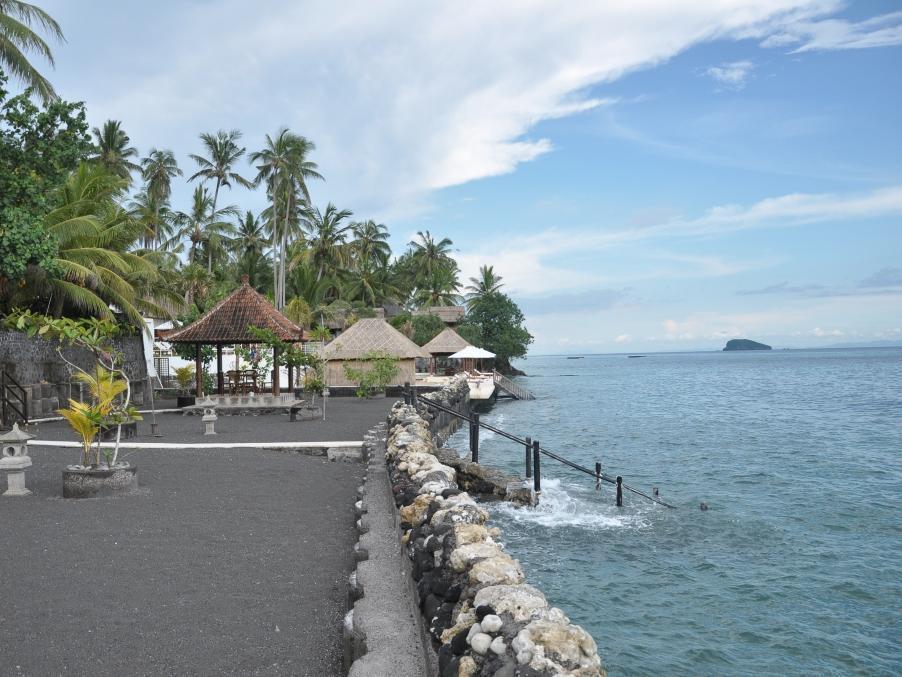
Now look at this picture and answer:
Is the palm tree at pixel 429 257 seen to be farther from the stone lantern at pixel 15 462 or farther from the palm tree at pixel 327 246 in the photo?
the stone lantern at pixel 15 462

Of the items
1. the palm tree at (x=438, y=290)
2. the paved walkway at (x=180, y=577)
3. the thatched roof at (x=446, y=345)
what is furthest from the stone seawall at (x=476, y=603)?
the palm tree at (x=438, y=290)

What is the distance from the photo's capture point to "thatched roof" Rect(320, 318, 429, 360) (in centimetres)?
3738

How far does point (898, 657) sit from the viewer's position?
8.99 metres

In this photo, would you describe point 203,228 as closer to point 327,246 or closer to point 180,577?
point 327,246

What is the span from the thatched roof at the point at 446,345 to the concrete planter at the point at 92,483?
39.3 metres

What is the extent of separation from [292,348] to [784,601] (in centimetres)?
1804

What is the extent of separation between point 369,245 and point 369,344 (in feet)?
87.5

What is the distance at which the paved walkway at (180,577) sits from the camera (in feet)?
16.0

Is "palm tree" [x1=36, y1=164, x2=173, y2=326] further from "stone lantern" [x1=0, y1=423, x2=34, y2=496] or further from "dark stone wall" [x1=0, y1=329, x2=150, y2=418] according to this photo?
"stone lantern" [x1=0, y1=423, x2=34, y2=496]

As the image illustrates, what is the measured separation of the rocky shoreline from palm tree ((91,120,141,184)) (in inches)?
1705

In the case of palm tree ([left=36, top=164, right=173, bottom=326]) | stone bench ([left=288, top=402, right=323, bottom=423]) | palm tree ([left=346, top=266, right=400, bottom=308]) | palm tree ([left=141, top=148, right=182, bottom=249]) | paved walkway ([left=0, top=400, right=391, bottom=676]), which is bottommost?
paved walkway ([left=0, top=400, right=391, bottom=676])

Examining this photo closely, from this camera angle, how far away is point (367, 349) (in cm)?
3788

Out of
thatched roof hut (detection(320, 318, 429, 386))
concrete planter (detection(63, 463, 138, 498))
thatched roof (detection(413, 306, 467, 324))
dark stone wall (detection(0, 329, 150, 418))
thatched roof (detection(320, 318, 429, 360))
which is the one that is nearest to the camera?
concrete planter (detection(63, 463, 138, 498))

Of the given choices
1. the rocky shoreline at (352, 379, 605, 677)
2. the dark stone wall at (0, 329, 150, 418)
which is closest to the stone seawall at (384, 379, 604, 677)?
the rocky shoreline at (352, 379, 605, 677)
